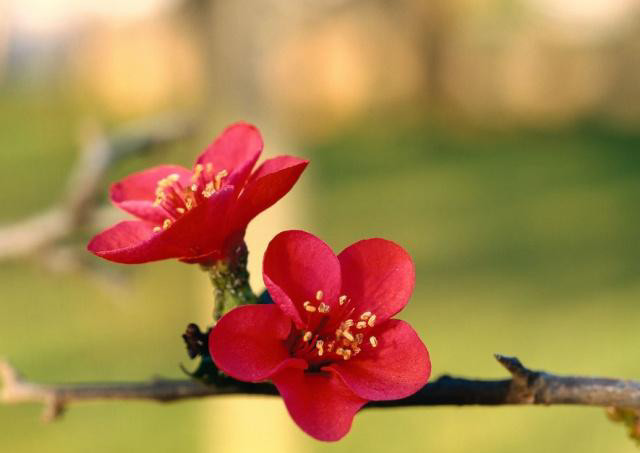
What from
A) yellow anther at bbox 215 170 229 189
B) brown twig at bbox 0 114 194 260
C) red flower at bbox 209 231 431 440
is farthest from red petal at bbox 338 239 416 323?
brown twig at bbox 0 114 194 260

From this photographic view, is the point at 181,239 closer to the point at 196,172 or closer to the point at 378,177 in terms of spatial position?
the point at 196,172

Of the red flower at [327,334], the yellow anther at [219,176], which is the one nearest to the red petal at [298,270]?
the red flower at [327,334]

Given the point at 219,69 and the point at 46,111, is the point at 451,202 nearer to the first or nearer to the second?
the point at 219,69

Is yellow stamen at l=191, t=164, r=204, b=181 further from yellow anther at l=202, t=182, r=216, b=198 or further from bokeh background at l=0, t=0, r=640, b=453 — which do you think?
bokeh background at l=0, t=0, r=640, b=453

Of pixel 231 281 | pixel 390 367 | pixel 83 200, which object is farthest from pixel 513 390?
pixel 83 200

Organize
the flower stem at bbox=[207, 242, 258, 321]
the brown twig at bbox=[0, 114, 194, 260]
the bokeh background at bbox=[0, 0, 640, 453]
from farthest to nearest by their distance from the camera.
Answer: the bokeh background at bbox=[0, 0, 640, 453], the brown twig at bbox=[0, 114, 194, 260], the flower stem at bbox=[207, 242, 258, 321]

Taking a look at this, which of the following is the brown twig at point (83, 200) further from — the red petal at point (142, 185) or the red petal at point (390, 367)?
the red petal at point (390, 367)
